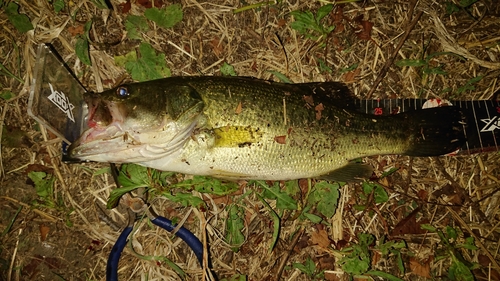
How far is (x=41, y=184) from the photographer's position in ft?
10.5

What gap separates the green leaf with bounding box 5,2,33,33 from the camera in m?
3.26

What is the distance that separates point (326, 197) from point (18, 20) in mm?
3650

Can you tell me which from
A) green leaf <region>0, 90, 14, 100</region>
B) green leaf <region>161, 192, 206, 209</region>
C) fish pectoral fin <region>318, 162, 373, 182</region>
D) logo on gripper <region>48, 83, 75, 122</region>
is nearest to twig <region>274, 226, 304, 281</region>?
fish pectoral fin <region>318, 162, 373, 182</region>

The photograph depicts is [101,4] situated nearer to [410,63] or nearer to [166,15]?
[166,15]

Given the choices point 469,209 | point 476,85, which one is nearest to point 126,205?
point 469,209

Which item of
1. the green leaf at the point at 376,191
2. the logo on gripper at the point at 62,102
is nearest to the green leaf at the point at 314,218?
the green leaf at the point at 376,191

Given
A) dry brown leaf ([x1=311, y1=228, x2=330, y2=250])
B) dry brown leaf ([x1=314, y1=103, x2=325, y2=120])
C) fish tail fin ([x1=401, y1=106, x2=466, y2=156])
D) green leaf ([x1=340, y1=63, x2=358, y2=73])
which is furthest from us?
green leaf ([x1=340, y1=63, x2=358, y2=73])

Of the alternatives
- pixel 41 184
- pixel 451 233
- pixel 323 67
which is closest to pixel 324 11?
pixel 323 67

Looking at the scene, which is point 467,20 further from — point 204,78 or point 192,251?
point 192,251

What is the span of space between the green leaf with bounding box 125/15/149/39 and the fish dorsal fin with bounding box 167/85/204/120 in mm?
1101

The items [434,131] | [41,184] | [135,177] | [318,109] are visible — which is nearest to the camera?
[318,109]

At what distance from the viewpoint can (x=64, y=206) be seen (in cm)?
326

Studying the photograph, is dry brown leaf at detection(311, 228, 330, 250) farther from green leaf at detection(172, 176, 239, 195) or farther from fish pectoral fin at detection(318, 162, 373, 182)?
green leaf at detection(172, 176, 239, 195)

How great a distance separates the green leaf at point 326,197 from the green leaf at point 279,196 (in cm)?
28
